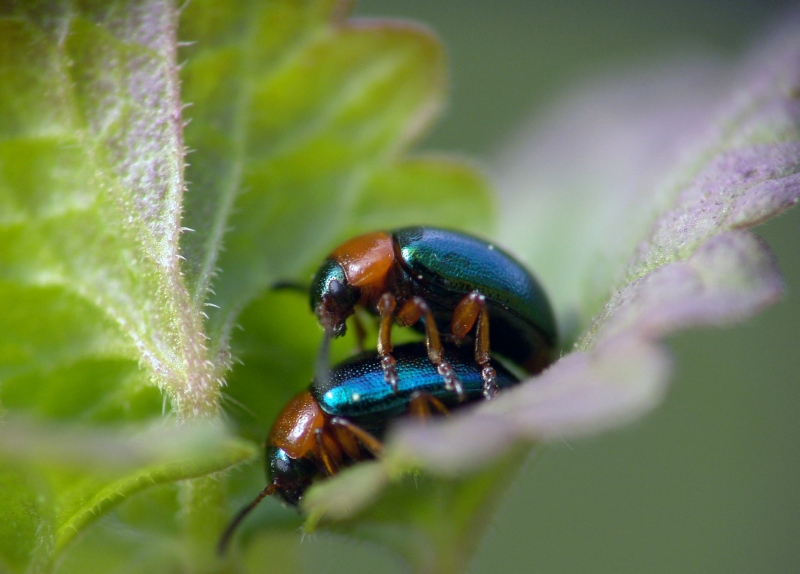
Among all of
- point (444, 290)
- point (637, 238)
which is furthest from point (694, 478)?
point (444, 290)

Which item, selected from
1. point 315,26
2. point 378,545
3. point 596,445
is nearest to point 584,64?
point 596,445

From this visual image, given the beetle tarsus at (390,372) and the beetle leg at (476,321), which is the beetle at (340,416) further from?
the beetle leg at (476,321)

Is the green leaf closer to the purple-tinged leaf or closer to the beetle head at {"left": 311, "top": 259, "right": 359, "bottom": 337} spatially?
the beetle head at {"left": 311, "top": 259, "right": 359, "bottom": 337}

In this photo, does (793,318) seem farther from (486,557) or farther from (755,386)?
(486,557)

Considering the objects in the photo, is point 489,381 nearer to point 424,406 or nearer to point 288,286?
point 424,406

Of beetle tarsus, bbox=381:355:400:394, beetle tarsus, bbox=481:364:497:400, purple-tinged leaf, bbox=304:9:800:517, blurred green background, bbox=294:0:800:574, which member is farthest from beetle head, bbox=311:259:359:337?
blurred green background, bbox=294:0:800:574
